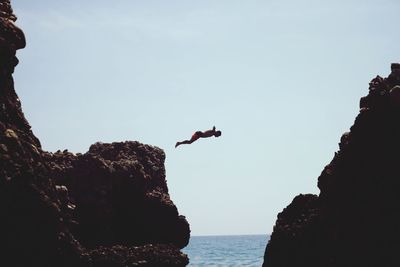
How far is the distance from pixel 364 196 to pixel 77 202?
80.7ft

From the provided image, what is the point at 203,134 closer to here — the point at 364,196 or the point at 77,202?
the point at 364,196

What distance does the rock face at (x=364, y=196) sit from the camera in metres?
15.5

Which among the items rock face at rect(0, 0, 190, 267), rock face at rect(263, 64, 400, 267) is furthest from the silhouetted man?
rock face at rect(263, 64, 400, 267)

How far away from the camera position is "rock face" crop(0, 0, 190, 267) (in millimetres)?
13352

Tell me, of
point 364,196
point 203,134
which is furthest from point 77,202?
point 364,196

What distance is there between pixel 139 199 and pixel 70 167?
668 cm

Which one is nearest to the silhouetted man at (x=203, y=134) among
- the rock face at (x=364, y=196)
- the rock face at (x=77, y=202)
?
the rock face at (x=77, y=202)

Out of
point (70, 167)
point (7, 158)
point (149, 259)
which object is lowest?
point (149, 259)

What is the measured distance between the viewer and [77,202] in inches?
1396

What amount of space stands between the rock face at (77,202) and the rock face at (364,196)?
9.66 m

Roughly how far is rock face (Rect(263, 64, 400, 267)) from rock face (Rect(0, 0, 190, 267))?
9.66m

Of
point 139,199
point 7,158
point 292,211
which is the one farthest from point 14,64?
point 139,199

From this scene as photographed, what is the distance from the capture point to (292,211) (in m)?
24.5

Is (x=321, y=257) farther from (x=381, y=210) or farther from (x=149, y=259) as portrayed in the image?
(x=149, y=259)
